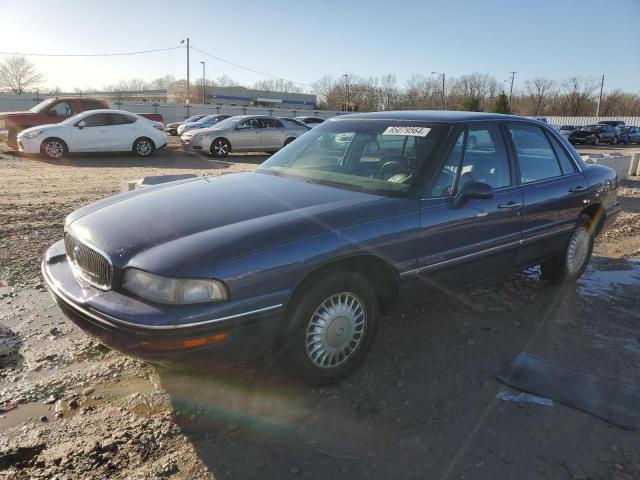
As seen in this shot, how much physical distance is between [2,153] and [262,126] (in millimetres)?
8381

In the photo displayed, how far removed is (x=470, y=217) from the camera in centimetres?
359

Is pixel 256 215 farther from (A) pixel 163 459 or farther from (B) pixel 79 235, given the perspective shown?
(A) pixel 163 459

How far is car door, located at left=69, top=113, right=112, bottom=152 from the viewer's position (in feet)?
50.2

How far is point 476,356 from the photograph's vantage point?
3.54 meters

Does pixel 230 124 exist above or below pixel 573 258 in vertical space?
above

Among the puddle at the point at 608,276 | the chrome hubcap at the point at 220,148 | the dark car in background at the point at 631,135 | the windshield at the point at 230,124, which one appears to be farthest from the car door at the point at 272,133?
the dark car in background at the point at 631,135

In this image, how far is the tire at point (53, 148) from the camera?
48.5 ft

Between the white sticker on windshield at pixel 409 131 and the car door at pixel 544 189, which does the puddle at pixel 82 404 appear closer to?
the white sticker on windshield at pixel 409 131

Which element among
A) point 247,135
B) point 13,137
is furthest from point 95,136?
point 247,135

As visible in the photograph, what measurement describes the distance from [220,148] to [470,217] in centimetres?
1495

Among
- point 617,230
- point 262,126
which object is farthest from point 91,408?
point 262,126

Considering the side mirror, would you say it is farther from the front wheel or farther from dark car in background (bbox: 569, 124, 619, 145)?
dark car in background (bbox: 569, 124, 619, 145)

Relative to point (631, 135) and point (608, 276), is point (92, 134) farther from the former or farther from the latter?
point (631, 135)

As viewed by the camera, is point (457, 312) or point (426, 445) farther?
point (457, 312)
